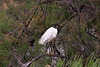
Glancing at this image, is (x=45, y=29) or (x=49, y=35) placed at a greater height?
(x=45, y=29)

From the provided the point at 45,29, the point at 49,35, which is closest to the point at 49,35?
the point at 49,35

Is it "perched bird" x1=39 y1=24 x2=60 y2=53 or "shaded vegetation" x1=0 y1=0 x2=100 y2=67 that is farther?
"perched bird" x1=39 y1=24 x2=60 y2=53

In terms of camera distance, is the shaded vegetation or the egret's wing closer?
the shaded vegetation

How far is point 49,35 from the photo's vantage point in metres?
1.50

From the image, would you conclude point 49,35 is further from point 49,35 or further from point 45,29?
point 45,29

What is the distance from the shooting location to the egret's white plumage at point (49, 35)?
1401mm

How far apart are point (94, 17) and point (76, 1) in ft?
0.91

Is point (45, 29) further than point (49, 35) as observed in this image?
No

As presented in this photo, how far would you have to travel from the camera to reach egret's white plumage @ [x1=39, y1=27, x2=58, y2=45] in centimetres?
140

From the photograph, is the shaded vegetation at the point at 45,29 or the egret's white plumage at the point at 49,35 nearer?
the shaded vegetation at the point at 45,29

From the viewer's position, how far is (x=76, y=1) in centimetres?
152

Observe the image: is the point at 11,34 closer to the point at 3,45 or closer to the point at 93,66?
the point at 3,45

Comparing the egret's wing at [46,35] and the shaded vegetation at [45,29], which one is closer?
the shaded vegetation at [45,29]

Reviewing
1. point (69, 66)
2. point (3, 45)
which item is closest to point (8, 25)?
point (3, 45)
